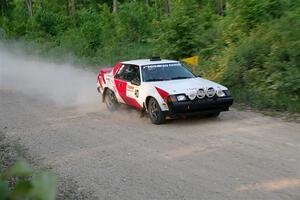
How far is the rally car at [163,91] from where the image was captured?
31.6 feet

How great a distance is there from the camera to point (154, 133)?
911 cm

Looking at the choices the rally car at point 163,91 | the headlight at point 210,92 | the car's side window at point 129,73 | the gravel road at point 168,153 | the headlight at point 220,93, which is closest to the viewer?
the gravel road at point 168,153

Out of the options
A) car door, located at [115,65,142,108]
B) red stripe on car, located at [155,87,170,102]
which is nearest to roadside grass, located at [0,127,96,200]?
car door, located at [115,65,142,108]

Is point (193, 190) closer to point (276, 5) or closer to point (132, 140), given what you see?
point (132, 140)

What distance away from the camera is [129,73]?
37.4ft

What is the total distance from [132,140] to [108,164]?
163 cm

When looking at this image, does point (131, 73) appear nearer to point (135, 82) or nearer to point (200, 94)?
point (135, 82)

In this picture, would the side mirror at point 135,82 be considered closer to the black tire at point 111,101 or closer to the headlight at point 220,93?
the black tire at point 111,101

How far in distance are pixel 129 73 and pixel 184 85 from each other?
6.29 feet

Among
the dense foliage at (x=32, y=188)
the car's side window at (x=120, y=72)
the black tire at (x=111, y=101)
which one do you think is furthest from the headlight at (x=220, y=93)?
the dense foliage at (x=32, y=188)

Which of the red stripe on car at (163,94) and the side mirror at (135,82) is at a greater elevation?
the side mirror at (135,82)

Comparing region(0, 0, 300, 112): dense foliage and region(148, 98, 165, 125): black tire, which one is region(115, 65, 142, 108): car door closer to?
region(148, 98, 165, 125): black tire

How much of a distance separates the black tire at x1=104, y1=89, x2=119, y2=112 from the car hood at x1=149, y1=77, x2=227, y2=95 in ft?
6.53

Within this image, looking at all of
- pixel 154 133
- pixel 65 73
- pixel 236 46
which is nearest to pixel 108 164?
pixel 154 133
